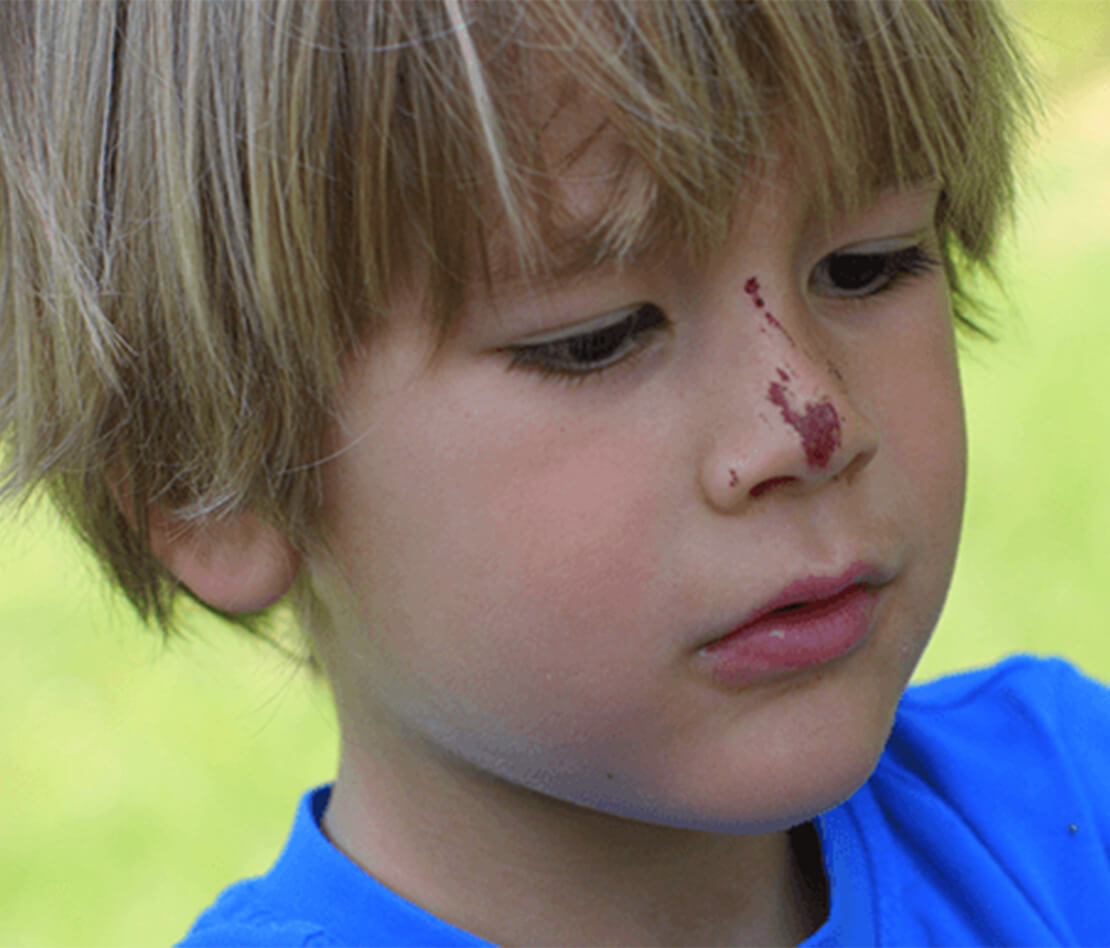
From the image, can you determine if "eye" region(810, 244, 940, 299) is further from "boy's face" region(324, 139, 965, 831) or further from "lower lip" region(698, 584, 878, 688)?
"lower lip" region(698, 584, 878, 688)

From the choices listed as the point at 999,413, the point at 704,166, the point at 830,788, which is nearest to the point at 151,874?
the point at 830,788

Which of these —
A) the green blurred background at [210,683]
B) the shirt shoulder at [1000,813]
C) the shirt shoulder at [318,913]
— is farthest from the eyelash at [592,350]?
the green blurred background at [210,683]

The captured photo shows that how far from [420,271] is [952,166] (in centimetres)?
41

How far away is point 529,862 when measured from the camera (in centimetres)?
123

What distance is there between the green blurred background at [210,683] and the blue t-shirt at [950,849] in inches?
22.5

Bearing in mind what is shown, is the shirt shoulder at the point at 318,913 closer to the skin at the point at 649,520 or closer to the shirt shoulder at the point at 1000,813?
the skin at the point at 649,520

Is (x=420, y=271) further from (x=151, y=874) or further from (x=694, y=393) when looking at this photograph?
(x=151, y=874)

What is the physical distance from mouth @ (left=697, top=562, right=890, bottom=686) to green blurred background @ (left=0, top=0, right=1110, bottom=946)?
0.81 m

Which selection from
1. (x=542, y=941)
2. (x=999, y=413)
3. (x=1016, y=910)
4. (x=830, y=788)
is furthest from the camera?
(x=999, y=413)

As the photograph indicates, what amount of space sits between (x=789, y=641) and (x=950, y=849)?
1.37 feet

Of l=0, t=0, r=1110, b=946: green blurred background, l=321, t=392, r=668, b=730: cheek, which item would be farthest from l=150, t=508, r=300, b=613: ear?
l=0, t=0, r=1110, b=946: green blurred background

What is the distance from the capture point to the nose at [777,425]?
1019mm

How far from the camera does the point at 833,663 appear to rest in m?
1.11

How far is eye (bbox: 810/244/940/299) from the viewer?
1.11 metres
